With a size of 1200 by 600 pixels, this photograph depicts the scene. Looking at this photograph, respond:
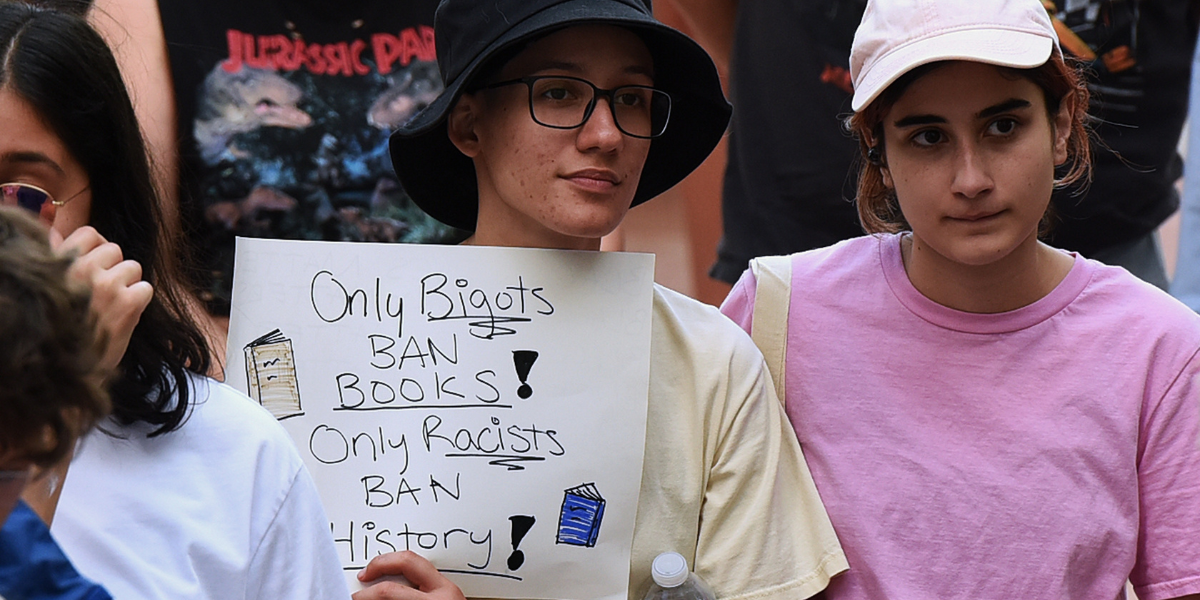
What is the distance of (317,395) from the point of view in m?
1.76

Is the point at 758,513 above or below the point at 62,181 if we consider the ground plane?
below

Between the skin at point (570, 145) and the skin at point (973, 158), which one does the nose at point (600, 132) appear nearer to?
the skin at point (570, 145)

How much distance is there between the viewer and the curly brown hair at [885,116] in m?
1.85

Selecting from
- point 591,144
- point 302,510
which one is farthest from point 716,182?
point 302,510

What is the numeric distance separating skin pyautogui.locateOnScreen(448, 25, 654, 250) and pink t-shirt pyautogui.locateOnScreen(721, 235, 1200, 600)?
430mm

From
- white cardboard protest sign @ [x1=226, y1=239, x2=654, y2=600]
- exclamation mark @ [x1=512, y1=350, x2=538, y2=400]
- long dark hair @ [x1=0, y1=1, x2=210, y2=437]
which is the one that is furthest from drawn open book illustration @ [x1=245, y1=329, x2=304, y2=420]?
exclamation mark @ [x1=512, y1=350, x2=538, y2=400]

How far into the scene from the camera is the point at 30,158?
1412 mm

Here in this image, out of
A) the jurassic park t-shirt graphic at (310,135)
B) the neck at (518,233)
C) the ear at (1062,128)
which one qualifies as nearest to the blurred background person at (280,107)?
the jurassic park t-shirt graphic at (310,135)

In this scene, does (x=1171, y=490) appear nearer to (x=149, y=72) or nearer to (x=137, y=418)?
(x=137, y=418)

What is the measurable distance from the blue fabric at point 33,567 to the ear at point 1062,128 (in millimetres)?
1467

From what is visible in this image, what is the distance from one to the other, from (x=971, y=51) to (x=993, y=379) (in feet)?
1.61

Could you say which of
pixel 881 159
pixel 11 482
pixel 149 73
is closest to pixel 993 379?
pixel 881 159

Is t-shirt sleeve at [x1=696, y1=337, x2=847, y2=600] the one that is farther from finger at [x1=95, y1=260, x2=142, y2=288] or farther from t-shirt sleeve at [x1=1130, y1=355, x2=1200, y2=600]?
finger at [x1=95, y1=260, x2=142, y2=288]

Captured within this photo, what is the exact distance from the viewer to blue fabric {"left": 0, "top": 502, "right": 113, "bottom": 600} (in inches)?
41.1
